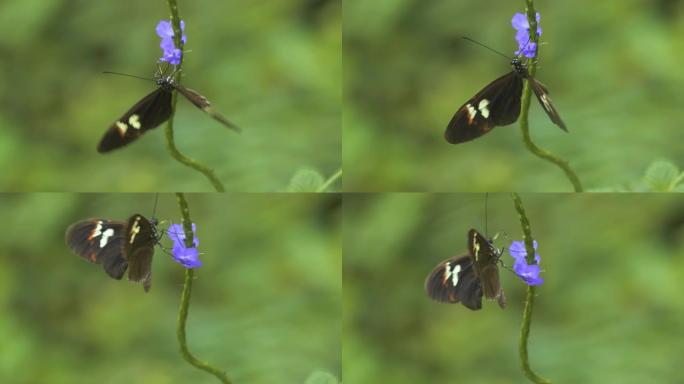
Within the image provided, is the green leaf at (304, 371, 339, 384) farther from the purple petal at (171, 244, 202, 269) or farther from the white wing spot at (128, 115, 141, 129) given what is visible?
the white wing spot at (128, 115, 141, 129)

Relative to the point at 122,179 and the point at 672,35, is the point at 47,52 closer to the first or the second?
the point at 122,179

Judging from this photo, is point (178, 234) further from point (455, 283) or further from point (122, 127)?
point (455, 283)

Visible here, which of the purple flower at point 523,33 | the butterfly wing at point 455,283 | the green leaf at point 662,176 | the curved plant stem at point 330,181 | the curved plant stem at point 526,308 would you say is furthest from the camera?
the curved plant stem at point 330,181

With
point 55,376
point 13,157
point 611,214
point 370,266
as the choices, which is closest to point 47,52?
point 13,157

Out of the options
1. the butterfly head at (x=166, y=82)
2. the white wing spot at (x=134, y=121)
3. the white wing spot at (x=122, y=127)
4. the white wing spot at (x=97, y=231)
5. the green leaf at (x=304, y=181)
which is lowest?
the white wing spot at (x=97, y=231)

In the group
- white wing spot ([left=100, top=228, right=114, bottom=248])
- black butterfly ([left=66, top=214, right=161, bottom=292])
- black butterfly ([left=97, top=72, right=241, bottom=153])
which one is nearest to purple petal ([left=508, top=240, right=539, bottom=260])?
black butterfly ([left=97, top=72, right=241, bottom=153])

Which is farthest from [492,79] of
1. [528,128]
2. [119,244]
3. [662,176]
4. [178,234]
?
[119,244]

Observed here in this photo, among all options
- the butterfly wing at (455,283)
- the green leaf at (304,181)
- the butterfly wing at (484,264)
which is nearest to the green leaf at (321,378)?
the butterfly wing at (455,283)

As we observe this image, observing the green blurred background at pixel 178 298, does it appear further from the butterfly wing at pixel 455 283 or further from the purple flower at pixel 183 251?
the butterfly wing at pixel 455 283
